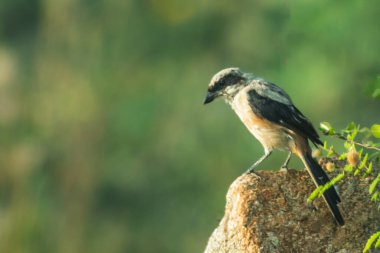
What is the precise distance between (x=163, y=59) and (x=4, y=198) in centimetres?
529

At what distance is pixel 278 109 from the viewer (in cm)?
778

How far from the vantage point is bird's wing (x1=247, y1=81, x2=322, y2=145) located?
7.57m

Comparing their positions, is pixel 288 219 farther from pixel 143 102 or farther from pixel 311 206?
pixel 143 102

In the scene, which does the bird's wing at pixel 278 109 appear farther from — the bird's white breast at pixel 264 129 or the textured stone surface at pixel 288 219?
the textured stone surface at pixel 288 219

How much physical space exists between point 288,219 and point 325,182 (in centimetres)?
35

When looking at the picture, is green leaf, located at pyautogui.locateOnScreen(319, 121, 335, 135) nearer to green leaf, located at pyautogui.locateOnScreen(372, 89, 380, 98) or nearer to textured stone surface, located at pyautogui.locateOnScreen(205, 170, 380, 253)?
green leaf, located at pyautogui.locateOnScreen(372, 89, 380, 98)

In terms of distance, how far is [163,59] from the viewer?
86.1 feet

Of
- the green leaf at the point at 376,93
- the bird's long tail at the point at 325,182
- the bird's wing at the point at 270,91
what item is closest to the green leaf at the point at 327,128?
the green leaf at the point at 376,93

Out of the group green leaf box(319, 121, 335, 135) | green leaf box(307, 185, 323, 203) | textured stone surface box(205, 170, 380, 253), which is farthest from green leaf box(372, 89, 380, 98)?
textured stone surface box(205, 170, 380, 253)

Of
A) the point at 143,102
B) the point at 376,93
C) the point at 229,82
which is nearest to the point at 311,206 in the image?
the point at 376,93

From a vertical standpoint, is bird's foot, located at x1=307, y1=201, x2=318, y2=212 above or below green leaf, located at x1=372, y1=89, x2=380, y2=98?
below

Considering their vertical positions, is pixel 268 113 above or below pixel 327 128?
above

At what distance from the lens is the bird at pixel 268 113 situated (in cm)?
757

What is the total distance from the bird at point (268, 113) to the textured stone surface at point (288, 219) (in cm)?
23
